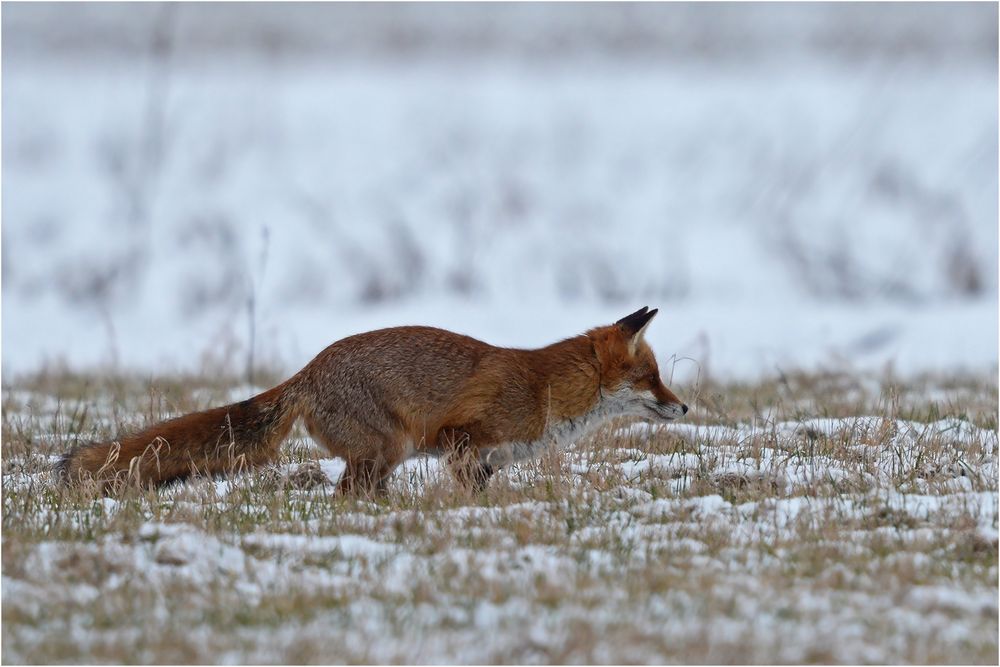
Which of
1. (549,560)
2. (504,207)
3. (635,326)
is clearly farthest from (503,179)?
(549,560)

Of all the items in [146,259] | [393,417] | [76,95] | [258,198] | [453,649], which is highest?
[76,95]

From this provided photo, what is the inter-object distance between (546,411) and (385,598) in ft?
9.08

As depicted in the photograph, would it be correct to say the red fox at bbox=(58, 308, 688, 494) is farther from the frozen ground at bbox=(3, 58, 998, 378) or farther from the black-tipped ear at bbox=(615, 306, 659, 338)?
the frozen ground at bbox=(3, 58, 998, 378)

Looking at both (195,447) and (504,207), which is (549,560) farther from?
(504,207)

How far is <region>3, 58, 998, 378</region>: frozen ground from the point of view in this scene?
19203 millimetres

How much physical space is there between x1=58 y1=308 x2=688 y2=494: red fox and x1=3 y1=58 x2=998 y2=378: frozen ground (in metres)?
7.11

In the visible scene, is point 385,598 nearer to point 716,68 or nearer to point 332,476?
point 332,476

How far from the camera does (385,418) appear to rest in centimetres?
748

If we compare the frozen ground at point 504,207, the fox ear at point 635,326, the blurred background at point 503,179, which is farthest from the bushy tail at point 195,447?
the frozen ground at point 504,207

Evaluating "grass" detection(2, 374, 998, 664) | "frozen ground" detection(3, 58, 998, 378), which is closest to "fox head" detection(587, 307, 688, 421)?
"grass" detection(2, 374, 998, 664)

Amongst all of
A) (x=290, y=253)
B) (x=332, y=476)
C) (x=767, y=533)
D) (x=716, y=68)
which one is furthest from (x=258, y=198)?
(x=767, y=533)

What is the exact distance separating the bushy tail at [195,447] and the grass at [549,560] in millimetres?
153

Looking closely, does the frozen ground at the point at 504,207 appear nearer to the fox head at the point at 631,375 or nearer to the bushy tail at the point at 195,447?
the fox head at the point at 631,375

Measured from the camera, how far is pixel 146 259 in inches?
888
